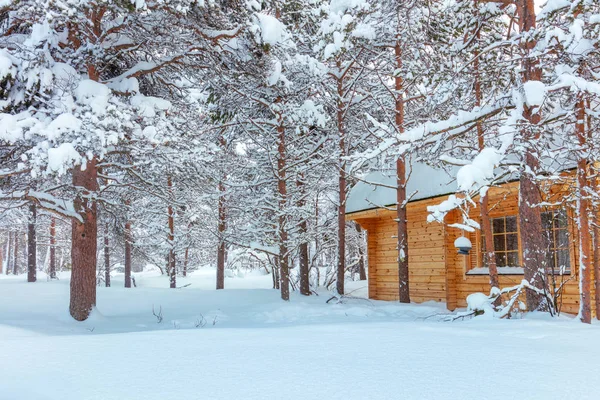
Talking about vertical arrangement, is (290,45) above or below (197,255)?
Answer: above

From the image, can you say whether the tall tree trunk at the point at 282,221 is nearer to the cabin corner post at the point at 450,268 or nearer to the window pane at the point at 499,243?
the cabin corner post at the point at 450,268

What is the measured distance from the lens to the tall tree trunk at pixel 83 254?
28.0 ft

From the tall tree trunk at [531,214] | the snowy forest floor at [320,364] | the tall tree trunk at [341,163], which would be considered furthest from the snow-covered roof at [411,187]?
the snowy forest floor at [320,364]

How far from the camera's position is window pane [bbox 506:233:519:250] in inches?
407

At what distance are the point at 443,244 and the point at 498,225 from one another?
179 cm

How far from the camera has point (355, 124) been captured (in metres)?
14.0

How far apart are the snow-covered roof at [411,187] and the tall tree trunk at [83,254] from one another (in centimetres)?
571

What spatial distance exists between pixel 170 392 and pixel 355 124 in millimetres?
12044

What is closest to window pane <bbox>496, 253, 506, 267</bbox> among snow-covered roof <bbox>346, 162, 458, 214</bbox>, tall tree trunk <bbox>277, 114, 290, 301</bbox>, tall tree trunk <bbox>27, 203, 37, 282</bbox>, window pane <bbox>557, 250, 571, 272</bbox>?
window pane <bbox>557, 250, 571, 272</bbox>

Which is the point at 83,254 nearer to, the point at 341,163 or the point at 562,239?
the point at 341,163

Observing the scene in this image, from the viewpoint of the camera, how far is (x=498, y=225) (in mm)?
10789

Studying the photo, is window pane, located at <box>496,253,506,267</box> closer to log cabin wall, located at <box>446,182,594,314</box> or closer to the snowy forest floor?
log cabin wall, located at <box>446,182,594,314</box>

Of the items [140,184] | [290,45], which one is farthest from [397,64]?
[140,184]

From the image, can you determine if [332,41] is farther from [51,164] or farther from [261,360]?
[261,360]
